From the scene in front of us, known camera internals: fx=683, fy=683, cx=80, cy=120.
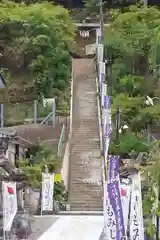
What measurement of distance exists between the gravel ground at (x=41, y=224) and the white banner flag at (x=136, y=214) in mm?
6023

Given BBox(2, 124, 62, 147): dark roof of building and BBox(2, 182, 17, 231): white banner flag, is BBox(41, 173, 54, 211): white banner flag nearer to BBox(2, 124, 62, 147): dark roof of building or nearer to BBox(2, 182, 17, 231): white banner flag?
BBox(2, 124, 62, 147): dark roof of building

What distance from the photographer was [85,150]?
33406 mm

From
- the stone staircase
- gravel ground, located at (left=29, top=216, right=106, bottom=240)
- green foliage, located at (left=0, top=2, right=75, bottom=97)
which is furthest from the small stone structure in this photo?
green foliage, located at (left=0, top=2, right=75, bottom=97)

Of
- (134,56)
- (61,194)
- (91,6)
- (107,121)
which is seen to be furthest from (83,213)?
(91,6)

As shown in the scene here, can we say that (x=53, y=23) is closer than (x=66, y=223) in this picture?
No

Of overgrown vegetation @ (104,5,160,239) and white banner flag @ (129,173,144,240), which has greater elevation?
overgrown vegetation @ (104,5,160,239)

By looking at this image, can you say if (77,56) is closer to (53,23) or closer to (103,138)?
(53,23)

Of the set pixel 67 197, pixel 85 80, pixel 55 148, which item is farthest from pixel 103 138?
pixel 85 80

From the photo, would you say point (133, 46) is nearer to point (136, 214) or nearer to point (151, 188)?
point (151, 188)

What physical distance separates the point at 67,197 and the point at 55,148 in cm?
377

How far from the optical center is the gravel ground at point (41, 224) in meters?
23.5

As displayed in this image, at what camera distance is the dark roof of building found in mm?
33312

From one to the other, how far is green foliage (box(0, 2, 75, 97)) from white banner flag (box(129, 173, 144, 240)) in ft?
75.2

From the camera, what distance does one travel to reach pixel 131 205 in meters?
17.2
